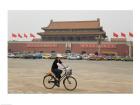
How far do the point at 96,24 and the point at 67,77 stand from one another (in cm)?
2005

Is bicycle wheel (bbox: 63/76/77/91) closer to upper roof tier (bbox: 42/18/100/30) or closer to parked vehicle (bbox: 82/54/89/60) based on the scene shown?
parked vehicle (bbox: 82/54/89/60)

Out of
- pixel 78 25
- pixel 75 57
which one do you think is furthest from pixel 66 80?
pixel 78 25

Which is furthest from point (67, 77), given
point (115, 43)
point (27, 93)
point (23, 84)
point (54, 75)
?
point (115, 43)

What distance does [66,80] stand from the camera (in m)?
6.36

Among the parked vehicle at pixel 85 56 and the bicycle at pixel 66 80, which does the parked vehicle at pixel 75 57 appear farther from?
the bicycle at pixel 66 80

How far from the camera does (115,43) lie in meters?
24.4

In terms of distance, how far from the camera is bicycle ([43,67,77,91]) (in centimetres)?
627

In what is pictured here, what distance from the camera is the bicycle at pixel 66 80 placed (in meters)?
→ 6.27

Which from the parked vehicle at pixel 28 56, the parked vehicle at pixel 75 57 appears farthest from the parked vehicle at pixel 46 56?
the parked vehicle at pixel 75 57

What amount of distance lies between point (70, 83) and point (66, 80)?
12 centimetres

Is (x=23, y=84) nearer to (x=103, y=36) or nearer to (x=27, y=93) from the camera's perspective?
(x=27, y=93)

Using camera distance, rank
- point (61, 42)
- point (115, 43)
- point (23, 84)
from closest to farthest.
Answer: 1. point (23, 84)
2. point (115, 43)
3. point (61, 42)

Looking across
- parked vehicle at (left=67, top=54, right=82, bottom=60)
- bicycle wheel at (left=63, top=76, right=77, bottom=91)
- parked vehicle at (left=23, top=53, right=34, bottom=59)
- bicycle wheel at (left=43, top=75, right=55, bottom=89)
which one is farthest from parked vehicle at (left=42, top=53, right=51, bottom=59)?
bicycle wheel at (left=63, top=76, right=77, bottom=91)

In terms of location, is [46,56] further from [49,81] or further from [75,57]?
[49,81]
